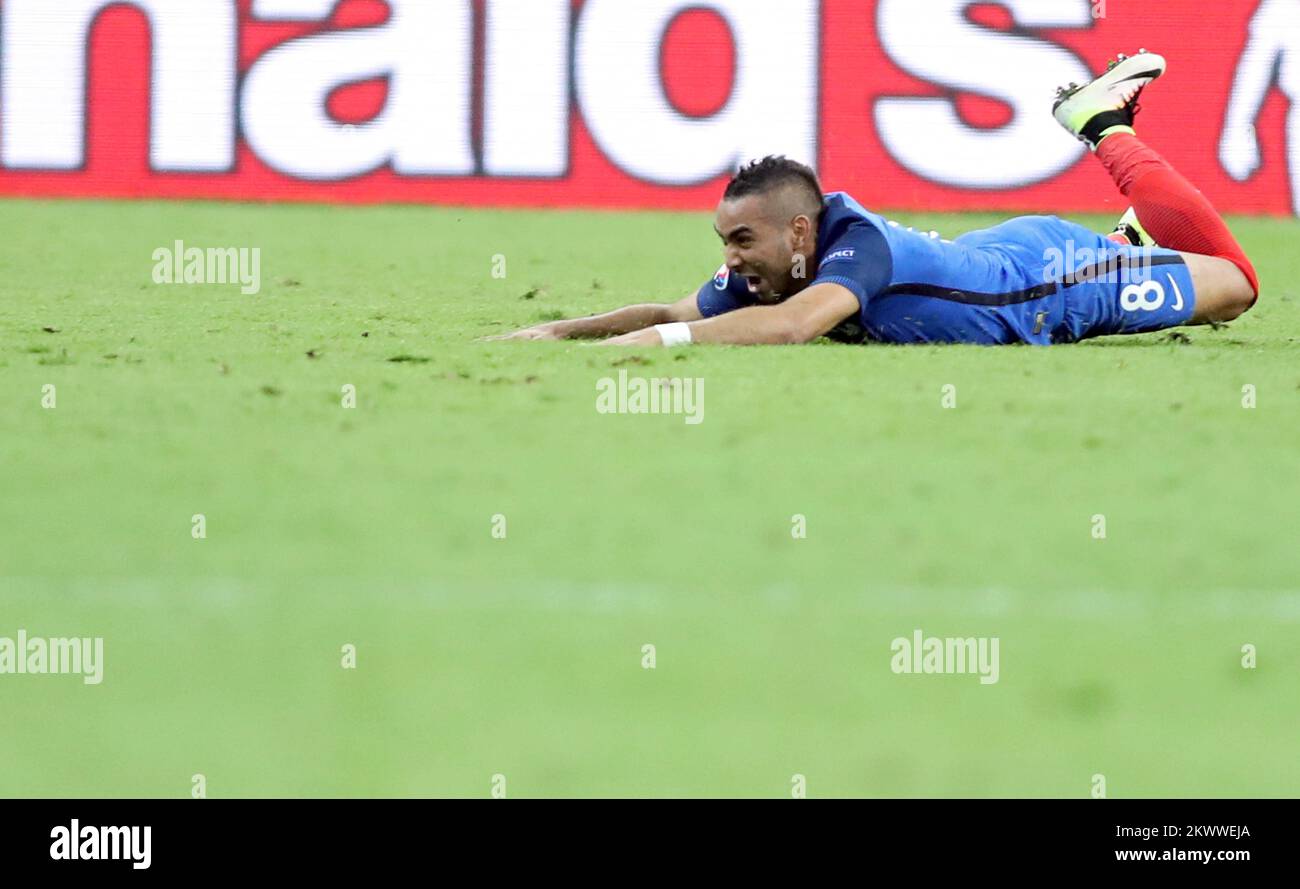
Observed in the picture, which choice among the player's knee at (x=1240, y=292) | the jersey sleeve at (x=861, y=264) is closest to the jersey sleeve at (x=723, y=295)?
the jersey sleeve at (x=861, y=264)

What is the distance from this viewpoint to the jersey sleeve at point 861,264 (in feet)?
23.5

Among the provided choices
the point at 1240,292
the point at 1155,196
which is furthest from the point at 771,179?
the point at 1240,292

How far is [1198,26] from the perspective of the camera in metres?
16.8

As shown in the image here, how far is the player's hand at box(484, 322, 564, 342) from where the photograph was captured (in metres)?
7.64

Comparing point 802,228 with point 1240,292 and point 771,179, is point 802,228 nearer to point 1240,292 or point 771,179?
point 771,179

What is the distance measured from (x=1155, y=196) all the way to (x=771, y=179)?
185 centimetres

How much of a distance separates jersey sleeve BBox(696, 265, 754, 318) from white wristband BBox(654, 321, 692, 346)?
21.6 inches

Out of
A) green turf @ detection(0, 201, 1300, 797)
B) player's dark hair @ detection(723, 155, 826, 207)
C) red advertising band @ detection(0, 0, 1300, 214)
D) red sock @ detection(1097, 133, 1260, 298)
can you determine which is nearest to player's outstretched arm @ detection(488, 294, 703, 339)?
green turf @ detection(0, 201, 1300, 797)

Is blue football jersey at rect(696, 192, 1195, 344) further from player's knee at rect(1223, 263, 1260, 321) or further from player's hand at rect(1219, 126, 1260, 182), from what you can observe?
player's hand at rect(1219, 126, 1260, 182)

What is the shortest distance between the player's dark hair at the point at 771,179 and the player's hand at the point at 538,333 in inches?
33.5

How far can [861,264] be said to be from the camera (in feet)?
23.5

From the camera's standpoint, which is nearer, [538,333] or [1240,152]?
[538,333]

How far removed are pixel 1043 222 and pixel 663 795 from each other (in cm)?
555

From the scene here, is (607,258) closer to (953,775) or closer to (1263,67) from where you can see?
(1263,67)
